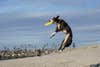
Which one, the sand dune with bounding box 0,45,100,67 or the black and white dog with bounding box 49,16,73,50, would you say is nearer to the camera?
the sand dune with bounding box 0,45,100,67

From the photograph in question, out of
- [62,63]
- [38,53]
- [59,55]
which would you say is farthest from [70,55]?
[38,53]

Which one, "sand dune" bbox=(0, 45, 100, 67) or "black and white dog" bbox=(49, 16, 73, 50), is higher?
"black and white dog" bbox=(49, 16, 73, 50)

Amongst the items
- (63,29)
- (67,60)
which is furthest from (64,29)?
(67,60)

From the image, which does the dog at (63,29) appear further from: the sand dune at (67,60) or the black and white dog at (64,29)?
the sand dune at (67,60)

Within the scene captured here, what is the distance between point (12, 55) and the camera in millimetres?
22078

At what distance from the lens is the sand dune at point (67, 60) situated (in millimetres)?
16625

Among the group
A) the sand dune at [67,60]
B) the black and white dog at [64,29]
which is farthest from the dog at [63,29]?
the sand dune at [67,60]

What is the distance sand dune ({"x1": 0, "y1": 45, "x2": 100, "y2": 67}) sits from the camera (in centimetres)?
1662

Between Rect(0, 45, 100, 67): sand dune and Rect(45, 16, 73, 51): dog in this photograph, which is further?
Rect(45, 16, 73, 51): dog

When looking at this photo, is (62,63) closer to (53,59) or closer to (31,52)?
(53,59)

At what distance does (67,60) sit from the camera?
17281mm

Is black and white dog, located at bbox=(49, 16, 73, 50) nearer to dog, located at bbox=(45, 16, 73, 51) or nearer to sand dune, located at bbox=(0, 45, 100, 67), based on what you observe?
dog, located at bbox=(45, 16, 73, 51)

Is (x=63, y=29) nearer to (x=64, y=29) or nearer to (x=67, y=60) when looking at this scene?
(x=64, y=29)

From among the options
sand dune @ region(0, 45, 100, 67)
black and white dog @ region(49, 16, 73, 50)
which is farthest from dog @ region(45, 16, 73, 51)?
sand dune @ region(0, 45, 100, 67)
